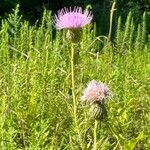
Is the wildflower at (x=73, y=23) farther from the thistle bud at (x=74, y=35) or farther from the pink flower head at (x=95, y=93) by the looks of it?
the pink flower head at (x=95, y=93)

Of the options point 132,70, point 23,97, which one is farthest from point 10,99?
point 132,70

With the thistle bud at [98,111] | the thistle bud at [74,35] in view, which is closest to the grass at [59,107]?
the thistle bud at [98,111]

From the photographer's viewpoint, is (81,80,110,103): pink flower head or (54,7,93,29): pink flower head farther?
(54,7,93,29): pink flower head

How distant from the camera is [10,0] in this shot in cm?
967

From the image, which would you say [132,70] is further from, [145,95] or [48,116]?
[48,116]

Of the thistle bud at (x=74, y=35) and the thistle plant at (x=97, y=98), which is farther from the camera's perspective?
the thistle bud at (x=74, y=35)

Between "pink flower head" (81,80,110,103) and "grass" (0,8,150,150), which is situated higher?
"pink flower head" (81,80,110,103)

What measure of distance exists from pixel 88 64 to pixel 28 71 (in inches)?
27.5

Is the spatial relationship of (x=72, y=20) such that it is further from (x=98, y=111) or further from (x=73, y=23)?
(x=98, y=111)

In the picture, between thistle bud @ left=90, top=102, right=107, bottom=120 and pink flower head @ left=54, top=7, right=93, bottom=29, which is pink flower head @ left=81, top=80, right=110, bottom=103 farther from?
pink flower head @ left=54, top=7, right=93, bottom=29

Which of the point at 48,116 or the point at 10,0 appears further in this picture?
the point at 10,0

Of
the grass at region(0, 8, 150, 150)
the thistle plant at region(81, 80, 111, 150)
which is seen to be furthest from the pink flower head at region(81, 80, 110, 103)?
the grass at region(0, 8, 150, 150)

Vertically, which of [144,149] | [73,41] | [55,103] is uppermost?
[73,41]

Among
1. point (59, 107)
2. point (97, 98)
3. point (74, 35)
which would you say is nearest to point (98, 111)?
point (97, 98)
